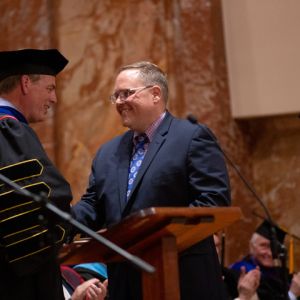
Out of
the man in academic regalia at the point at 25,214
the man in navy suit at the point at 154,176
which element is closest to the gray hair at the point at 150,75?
the man in navy suit at the point at 154,176

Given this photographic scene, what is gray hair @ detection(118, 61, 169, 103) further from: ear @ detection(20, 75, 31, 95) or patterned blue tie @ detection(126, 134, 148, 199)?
ear @ detection(20, 75, 31, 95)

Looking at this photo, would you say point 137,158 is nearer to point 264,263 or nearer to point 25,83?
point 25,83

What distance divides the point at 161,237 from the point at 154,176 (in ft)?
2.32

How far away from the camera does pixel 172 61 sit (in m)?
6.50

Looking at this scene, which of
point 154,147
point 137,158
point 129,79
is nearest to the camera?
point 154,147

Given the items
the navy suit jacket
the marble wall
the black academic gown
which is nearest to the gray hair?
the navy suit jacket

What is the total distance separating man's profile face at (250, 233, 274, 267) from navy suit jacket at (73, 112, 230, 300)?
2.50m

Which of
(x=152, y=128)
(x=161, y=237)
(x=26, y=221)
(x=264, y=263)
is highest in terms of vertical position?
(x=152, y=128)

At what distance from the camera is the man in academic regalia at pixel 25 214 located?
3248 millimetres

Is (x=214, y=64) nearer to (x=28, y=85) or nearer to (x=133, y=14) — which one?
(x=133, y=14)

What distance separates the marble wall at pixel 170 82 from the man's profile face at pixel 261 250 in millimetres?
182

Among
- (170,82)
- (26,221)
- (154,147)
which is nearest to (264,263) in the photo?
(170,82)

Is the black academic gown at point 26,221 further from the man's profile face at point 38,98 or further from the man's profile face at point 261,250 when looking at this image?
the man's profile face at point 261,250

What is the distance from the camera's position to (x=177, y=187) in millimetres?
3881
